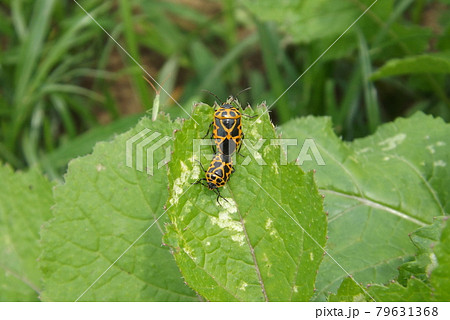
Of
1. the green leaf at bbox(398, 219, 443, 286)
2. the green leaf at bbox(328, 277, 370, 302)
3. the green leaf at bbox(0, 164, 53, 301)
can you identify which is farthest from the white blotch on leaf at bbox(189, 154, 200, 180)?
the green leaf at bbox(0, 164, 53, 301)

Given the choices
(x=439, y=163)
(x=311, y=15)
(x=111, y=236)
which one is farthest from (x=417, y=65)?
(x=111, y=236)

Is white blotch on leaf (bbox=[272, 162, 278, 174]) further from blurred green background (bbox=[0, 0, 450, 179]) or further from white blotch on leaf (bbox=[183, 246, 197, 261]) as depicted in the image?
blurred green background (bbox=[0, 0, 450, 179])

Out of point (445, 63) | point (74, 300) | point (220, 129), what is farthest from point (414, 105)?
point (74, 300)

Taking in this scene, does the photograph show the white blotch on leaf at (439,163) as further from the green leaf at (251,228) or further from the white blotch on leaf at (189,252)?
the white blotch on leaf at (189,252)

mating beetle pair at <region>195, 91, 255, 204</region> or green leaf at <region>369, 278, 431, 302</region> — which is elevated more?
mating beetle pair at <region>195, 91, 255, 204</region>

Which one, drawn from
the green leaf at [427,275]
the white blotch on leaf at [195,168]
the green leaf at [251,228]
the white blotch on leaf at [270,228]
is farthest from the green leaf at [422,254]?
the white blotch on leaf at [195,168]

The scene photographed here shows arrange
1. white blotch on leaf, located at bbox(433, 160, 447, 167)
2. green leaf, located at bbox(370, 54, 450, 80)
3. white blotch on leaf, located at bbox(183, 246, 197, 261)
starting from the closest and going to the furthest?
1. white blotch on leaf, located at bbox(183, 246, 197, 261)
2. white blotch on leaf, located at bbox(433, 160, 447, 167)
3. green leaf, located at bbox(370, 54, 450, 80)
